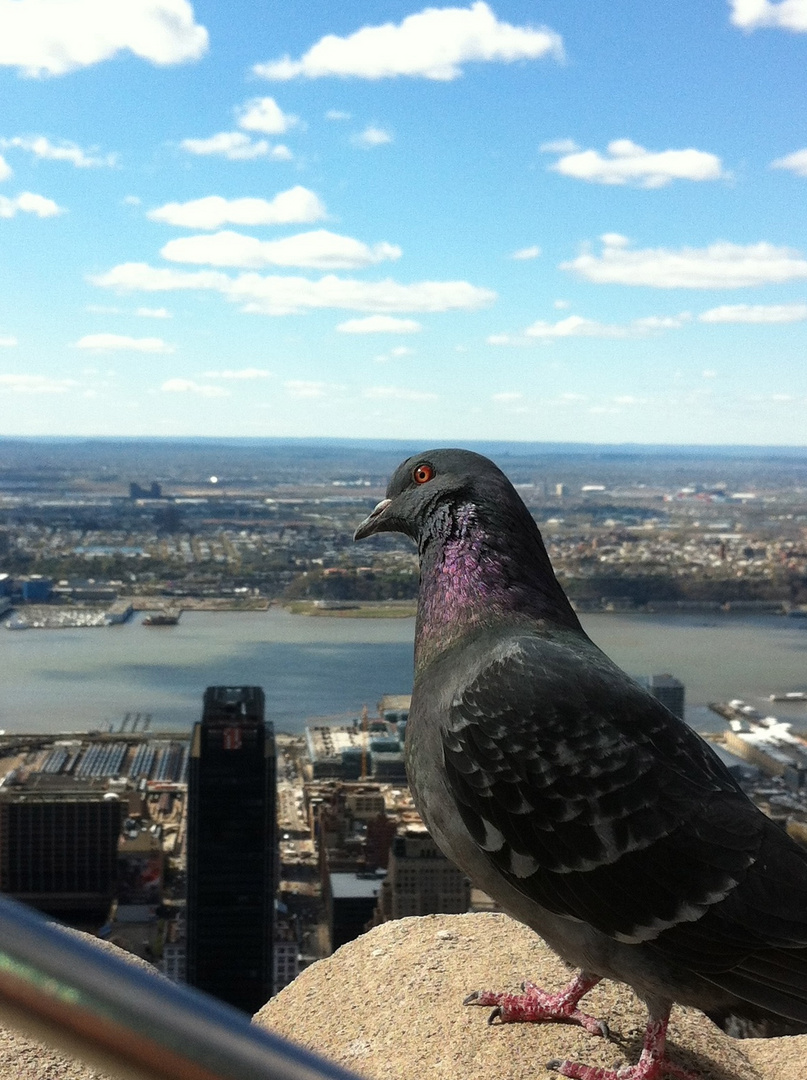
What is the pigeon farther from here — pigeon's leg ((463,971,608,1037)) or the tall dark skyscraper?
the tall dark skyscraper

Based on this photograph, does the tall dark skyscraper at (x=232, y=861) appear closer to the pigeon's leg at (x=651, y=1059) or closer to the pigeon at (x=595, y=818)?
the pigeon's leg at (x=651, y=1059)

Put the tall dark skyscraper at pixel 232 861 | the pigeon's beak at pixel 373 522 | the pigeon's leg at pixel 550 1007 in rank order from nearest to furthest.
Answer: the pigeon's beak at pixel 373 522, the pigeon's leg at pixel 550 1007, the tall dark skyscraper at pixel 232 861

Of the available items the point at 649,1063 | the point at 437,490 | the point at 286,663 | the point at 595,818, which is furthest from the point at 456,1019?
the point at 286,663

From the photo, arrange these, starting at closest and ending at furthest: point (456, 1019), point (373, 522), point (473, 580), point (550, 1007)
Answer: point (473, 580) → point (373, 522) → point (550, 1007) → point (456, 1019)

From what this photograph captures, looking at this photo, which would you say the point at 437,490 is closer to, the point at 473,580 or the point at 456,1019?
the point at 473,580

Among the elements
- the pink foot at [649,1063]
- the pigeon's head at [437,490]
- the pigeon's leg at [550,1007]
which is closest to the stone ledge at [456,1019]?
the pigeon's leg at [550,1007]

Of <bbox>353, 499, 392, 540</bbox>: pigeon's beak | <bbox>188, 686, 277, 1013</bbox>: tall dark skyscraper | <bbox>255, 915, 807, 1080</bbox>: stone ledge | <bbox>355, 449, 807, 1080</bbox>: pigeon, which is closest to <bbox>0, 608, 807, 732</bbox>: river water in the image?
<bbox>188, 686, 277, 1013</bbox>: tall dark skyscraper
